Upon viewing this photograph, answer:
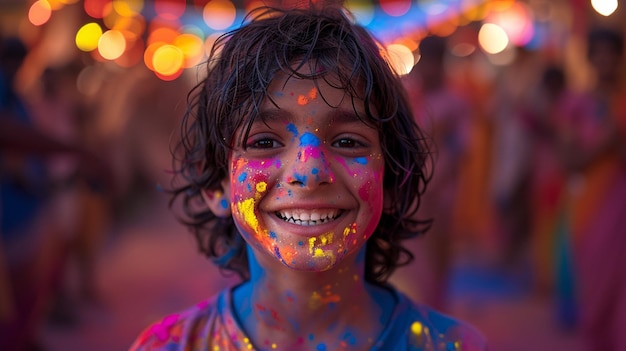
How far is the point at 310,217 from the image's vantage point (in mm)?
1462


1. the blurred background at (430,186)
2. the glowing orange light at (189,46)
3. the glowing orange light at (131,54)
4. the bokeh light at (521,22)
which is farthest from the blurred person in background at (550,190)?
the glowing orange light at (189,46)

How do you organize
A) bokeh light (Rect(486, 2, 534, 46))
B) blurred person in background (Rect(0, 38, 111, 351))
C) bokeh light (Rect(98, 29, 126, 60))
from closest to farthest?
1. blurred person in background (Rect(0, 38, 111, 351))
2. bokeh light (Rect(98, 29, 126, 60))
3. bokeh light (Rect(486, 2, 534, 46))

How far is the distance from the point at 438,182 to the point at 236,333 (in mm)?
2828

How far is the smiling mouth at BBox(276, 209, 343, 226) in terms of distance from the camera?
1.46 meters

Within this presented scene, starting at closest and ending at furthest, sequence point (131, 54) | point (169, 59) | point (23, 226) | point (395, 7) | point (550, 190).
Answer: point (23, 226)
point (550, 190)
point (395, 7)
point (131, 54)
point (169, 59)

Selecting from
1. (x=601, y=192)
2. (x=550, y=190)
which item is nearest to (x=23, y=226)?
(x=601, y=192)

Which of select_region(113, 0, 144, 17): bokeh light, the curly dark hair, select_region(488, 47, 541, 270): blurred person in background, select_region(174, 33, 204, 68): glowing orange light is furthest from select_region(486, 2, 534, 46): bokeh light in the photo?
the curly dark hair

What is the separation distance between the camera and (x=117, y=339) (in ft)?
15.1

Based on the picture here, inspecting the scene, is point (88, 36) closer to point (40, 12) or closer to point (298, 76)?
point (40, 12)

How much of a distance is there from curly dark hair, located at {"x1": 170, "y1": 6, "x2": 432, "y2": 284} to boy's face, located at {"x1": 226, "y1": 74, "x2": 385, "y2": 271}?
32 millimetres

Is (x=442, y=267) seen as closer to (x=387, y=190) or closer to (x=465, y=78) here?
(x=387, y=190)

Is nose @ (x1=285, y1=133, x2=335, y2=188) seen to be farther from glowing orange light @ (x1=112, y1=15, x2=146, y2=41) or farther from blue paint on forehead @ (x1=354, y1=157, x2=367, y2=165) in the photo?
glowing orange light @ (x1=112, y1=15, x2=146, y2=41)

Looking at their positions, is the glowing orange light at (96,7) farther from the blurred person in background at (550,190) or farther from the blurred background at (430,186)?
the blurred person in background at (550,190)

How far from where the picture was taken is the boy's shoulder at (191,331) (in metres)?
1.56
